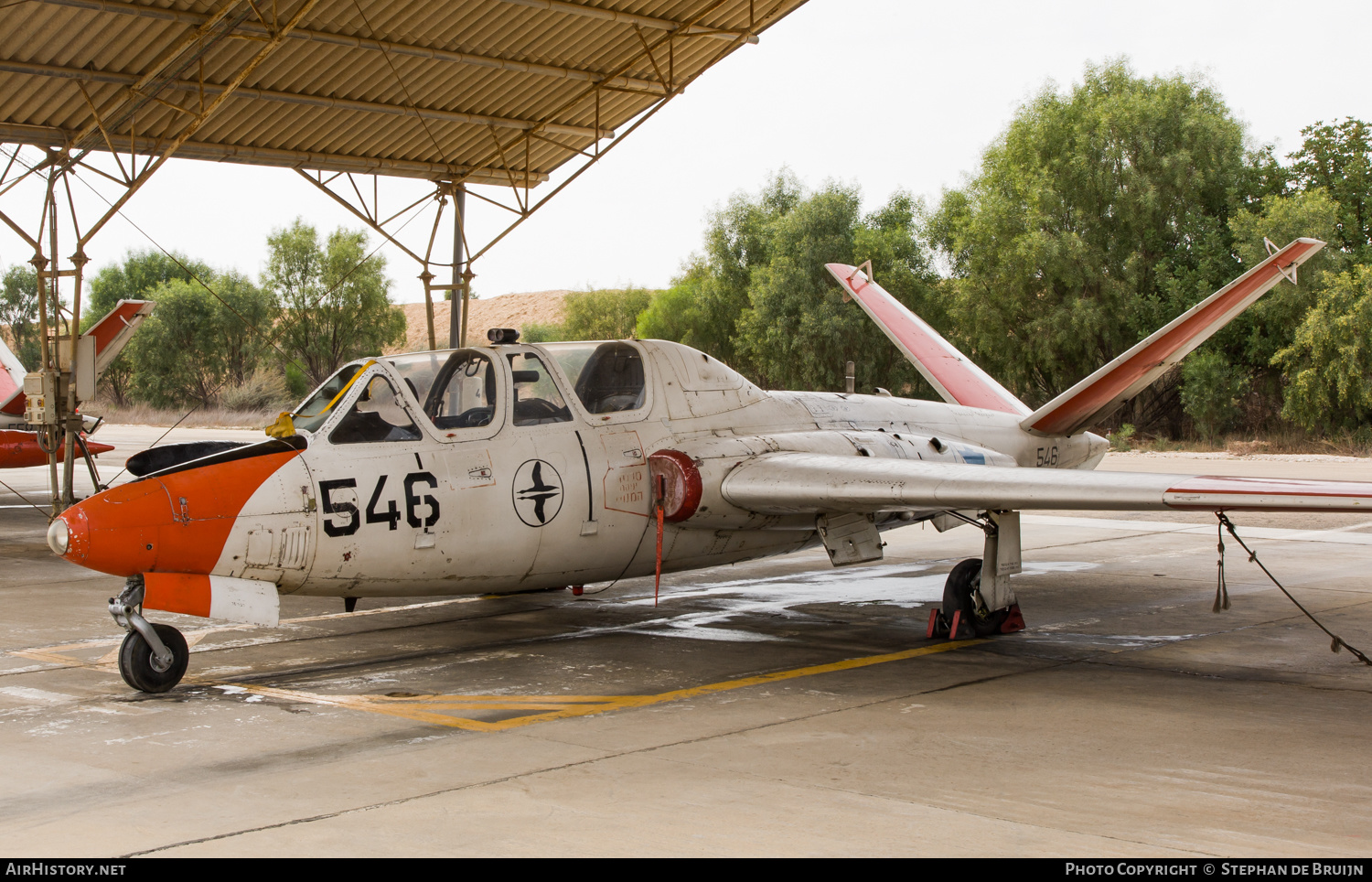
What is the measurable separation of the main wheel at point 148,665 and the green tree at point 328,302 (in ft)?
184

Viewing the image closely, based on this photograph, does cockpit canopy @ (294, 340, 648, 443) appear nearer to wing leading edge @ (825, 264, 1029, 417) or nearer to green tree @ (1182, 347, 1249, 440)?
wing leading edge @ (825, 264, 1029, 417)

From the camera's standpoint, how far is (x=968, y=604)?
10430 millimetres

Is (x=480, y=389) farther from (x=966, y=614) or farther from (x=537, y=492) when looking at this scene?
(x=966, y=614)

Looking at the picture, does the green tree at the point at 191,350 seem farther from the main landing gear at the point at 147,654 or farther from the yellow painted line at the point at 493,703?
the yellow painted line at the point at 493,703

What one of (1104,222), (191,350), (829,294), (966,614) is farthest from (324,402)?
(191,350)

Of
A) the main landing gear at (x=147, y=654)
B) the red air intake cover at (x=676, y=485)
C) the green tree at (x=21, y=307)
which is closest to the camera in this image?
the main landing gear at (x=147, y=654)

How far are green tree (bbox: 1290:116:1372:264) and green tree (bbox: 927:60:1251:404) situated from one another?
62.2 inches

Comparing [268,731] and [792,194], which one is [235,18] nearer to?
[268,731]

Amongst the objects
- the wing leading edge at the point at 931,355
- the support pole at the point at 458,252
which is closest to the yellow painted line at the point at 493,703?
the wing leading edge at the point at 931,355

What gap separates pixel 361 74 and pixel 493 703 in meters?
12.7

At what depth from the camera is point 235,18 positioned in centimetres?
1493

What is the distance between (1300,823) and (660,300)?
5739 centimetres

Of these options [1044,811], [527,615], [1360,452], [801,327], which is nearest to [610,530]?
[527,615]

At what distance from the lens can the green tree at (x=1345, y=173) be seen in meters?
41.2
